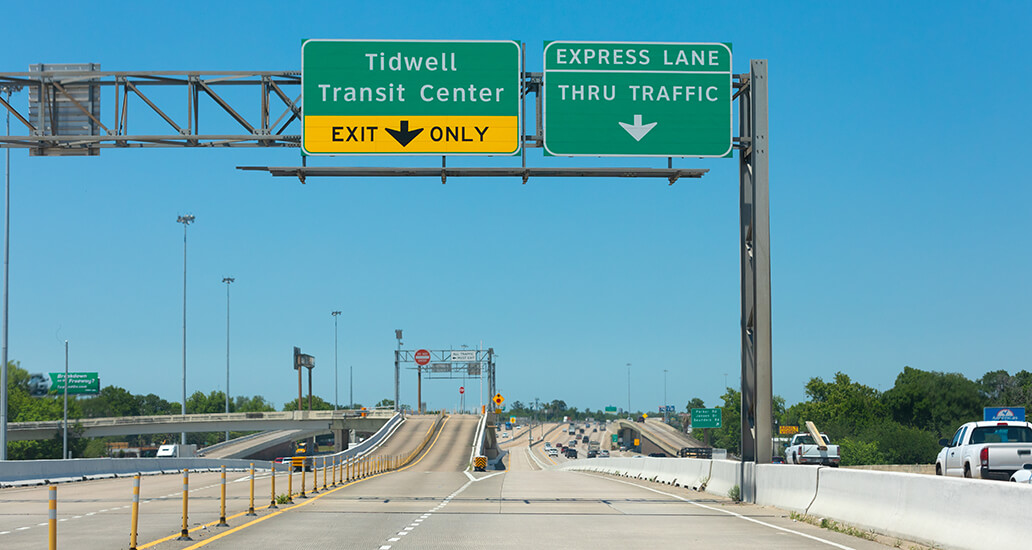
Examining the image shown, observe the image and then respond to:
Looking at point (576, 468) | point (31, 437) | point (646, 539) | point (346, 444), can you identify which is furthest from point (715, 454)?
point (31, 437)

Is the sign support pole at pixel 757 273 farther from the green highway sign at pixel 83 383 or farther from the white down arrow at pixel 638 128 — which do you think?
the green highway sign at pixel 83 383

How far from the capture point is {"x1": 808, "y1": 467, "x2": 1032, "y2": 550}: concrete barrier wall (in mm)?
11523

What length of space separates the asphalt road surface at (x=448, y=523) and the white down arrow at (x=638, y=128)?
7875 mm

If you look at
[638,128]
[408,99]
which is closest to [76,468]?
[408,99]

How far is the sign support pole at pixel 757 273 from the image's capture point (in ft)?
77.0

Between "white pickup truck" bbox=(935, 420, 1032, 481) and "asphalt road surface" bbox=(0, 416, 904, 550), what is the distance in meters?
5.14

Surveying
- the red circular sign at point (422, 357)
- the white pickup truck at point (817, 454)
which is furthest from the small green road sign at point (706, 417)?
the white pickup truck at point (817, 454)

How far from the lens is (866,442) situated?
327 ft

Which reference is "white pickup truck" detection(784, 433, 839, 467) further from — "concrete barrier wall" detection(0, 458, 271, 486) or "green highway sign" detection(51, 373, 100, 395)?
"green highway sign" detection(51, 373, 100, 395)

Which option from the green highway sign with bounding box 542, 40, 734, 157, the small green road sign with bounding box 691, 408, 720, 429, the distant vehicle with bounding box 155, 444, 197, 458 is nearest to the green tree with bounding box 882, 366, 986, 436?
the small green road sign with bounding box 691, 408, 720, 429

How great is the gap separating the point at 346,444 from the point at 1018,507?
108 metres

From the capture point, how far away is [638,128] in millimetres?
22531

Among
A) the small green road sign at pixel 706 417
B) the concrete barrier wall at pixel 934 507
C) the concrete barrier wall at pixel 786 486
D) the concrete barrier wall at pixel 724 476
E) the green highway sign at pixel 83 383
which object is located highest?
the concrete barrier wall at pixel 934 507

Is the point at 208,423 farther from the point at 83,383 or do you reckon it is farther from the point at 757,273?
the point at 757,273
